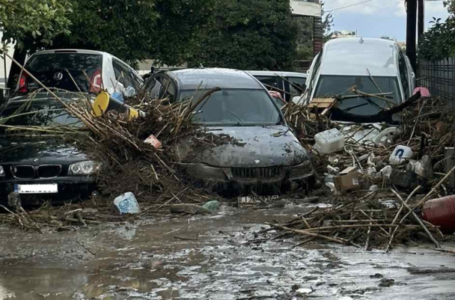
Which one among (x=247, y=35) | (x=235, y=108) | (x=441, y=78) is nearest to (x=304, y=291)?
(x=235, y=108)

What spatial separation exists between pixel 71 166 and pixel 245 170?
2.06 m

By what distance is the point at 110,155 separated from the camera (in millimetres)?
9992

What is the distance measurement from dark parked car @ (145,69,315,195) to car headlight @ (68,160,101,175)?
107 centimetres

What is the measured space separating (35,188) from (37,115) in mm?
2042

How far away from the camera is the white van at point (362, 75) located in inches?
557

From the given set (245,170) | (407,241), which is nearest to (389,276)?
(407,241)

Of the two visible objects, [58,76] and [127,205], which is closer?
[127,205]

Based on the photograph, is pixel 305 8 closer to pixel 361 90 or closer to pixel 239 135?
pixel 361 90

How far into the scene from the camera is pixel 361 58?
15336 millimetres

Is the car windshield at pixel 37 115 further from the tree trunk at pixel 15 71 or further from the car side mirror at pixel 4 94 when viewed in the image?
the tree trunk at pixel 15 71

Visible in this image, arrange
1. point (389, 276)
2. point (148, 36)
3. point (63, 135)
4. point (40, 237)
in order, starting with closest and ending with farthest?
point (389, 276) < point (40, 237) < point (63, 135) < point (148, 36)

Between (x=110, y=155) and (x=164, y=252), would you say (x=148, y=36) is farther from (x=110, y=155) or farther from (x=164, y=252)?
(x=164, y=252)

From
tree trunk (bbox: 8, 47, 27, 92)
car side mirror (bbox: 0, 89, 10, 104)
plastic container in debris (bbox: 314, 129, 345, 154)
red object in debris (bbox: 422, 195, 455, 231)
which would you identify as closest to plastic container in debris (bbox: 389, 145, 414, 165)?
plastic container in debris (bbox: 314, 129, 345, 154)

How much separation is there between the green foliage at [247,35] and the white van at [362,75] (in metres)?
18.2
